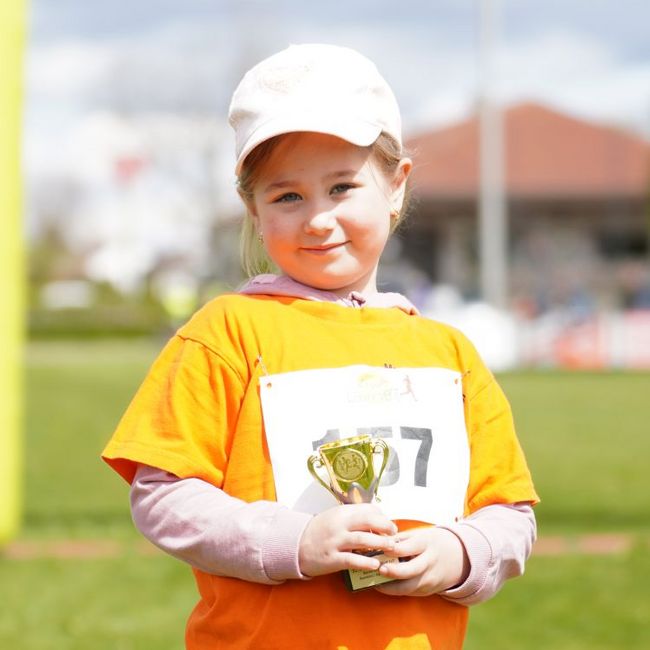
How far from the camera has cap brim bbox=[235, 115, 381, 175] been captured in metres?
1.92

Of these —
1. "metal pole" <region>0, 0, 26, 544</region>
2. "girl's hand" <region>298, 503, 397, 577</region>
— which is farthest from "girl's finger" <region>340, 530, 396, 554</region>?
"metal pole" <region>0, 0, 26, 544</region>

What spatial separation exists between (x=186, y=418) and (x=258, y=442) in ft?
0.39

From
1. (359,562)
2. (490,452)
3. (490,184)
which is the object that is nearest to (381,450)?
(359,562)

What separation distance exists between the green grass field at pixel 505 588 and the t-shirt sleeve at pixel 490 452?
286cm

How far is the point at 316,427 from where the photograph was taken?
1885 millimetres

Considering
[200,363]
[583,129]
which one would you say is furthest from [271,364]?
[583,129]

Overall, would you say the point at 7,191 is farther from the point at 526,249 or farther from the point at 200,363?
the point at 526,249

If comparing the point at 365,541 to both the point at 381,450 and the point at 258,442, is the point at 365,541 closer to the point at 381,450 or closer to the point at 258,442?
the point at 381,450

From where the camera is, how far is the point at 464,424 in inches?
79.4

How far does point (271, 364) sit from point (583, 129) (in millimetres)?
43496

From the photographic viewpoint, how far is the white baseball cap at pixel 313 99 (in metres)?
1.93

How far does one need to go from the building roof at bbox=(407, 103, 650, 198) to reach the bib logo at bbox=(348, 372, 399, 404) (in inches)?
1440

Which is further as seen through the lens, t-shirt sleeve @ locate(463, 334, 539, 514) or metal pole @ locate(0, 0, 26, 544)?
metal pole @ locate(0, 0, 26, 544)

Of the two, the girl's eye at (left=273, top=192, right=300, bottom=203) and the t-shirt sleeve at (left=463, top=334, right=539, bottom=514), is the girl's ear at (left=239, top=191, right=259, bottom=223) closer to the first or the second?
the girl's eye at (left=273, top=192, right=300, bottom=203)
